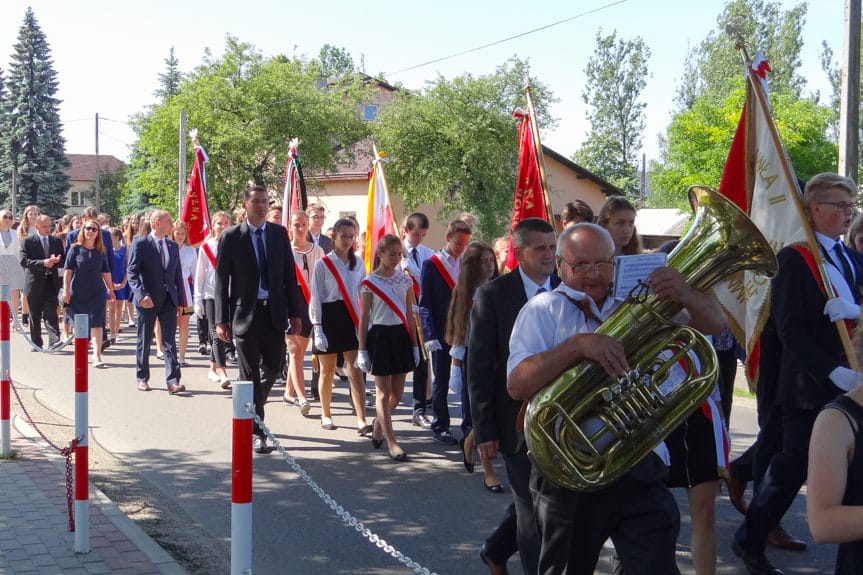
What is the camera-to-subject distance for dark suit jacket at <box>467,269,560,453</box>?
4266 mm

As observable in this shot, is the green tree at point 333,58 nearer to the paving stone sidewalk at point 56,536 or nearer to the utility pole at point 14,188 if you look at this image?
the utility pole at point 14,188

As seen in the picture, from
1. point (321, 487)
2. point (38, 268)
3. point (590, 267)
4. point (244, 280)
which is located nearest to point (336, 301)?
point (244, 280)

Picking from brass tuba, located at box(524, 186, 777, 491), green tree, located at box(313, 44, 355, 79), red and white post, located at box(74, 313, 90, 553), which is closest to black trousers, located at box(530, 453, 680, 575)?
brass tuba, located at box(524, 186, 777, 491)

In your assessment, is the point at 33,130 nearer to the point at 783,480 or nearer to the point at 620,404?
the point at 783,480

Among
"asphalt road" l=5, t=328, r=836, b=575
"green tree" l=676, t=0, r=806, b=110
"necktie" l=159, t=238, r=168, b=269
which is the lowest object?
"asphalt road" l=5, t=328, r=836, b=575

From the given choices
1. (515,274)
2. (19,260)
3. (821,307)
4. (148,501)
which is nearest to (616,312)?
(515,274)

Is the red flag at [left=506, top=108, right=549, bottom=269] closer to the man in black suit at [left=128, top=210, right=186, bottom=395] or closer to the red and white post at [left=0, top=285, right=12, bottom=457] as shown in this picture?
the red and white post at [left=0, top=285, right=12, bottom=457]

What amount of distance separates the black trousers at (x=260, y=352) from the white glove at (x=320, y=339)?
0.51 metres

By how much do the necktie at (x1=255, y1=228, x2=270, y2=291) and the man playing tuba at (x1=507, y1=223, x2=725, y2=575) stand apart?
4.71 metres

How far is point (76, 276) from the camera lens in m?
12.5

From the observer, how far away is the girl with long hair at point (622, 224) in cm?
566

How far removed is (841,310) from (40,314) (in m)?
13.0

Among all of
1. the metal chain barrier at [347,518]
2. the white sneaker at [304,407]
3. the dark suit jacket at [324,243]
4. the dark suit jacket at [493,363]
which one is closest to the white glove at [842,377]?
the dark suit jacket at [493,363]

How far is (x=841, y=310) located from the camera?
458cm
